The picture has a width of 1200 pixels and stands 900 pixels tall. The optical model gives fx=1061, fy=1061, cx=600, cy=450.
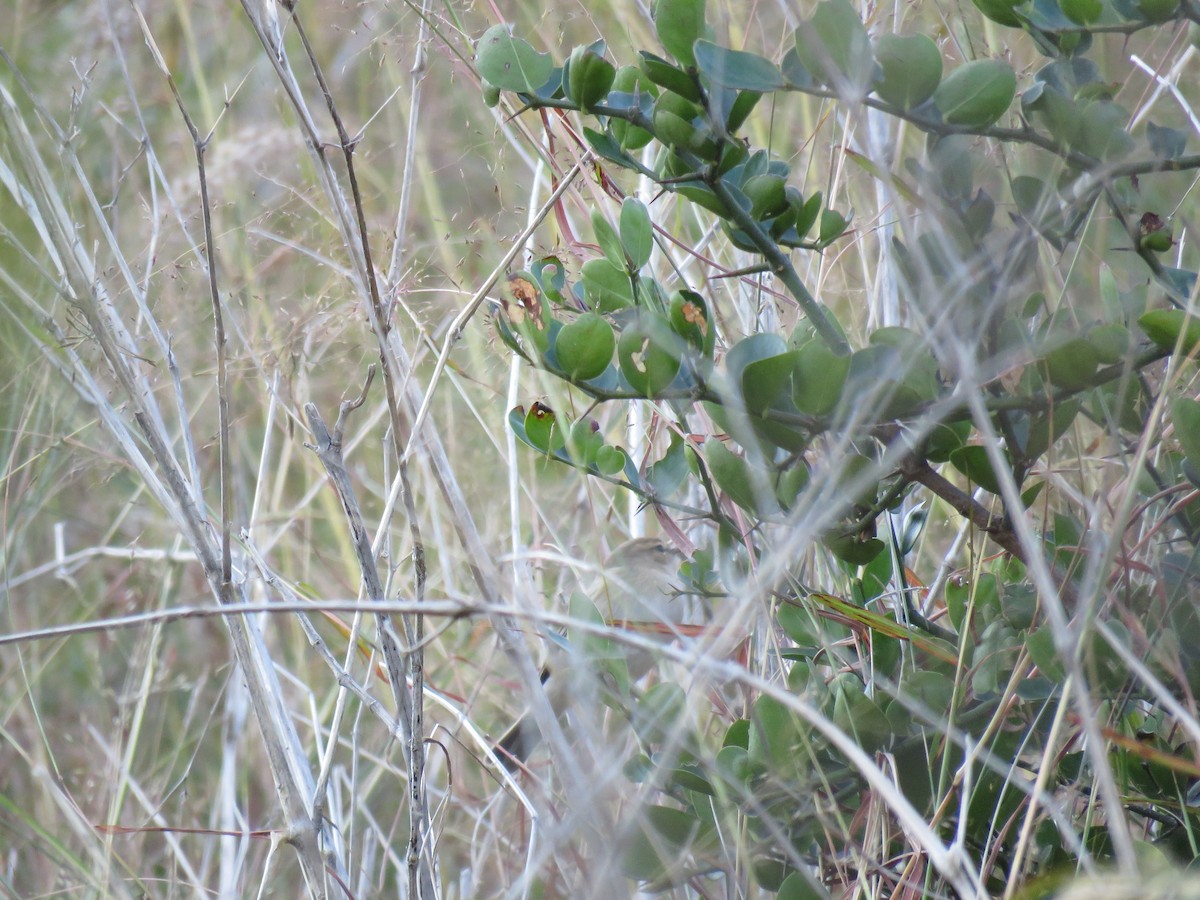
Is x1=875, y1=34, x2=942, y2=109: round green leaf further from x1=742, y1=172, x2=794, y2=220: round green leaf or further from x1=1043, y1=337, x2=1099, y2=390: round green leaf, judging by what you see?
x1=1043, y1=337, x2=1099, y2=390: round green leaf

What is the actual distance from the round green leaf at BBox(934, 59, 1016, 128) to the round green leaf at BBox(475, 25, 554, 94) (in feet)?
1.07

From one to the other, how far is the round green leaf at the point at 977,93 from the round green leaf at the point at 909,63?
2cm

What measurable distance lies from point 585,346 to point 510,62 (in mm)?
250

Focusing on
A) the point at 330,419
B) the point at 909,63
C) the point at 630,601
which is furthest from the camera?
the point at 330,419

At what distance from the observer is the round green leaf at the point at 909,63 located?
80 centimetres

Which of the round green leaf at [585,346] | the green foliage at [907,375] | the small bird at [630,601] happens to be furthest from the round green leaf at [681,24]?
the small bird at [630,601]

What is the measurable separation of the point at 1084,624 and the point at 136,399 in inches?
33.4

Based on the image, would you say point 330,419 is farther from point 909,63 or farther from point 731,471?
point 909,63

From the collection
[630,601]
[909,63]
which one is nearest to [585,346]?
[909,63]

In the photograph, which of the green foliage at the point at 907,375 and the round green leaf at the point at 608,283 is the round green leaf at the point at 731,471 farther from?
the round green leaf at the point at 608,283

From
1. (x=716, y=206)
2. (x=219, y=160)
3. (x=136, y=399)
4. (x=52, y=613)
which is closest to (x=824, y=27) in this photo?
(x=716, y=206)

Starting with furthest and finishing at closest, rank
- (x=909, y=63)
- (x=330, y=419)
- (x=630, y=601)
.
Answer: (x=330, y=419) < (x=630, y=601) < (x=909, y=63)

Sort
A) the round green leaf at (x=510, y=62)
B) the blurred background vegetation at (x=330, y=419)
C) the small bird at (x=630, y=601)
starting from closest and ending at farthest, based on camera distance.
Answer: the round green leaf at (x=510, y=62)
the blurred background vegetation at (x=330, y=419)
the small bird at (x=630, y=601)

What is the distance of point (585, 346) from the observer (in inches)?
33.7
